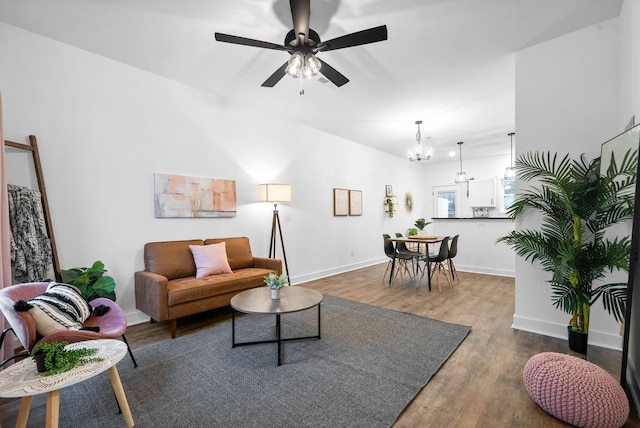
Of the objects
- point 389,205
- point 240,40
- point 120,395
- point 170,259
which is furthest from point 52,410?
point 389,205

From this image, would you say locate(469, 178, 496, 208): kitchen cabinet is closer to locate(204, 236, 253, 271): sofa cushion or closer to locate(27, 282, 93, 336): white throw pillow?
locate(204, 236, 253, 271): sofa cushion

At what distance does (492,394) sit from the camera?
1.91 meters

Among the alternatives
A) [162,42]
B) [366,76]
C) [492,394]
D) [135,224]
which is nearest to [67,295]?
[135,224]

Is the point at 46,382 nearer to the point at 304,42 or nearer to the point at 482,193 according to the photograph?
the point at 304,42

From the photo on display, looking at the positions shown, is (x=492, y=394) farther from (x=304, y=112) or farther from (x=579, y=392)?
(x=304, y=112)

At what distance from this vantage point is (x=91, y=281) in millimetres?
2705

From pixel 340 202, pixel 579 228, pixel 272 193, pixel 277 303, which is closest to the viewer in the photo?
pixel 579 228

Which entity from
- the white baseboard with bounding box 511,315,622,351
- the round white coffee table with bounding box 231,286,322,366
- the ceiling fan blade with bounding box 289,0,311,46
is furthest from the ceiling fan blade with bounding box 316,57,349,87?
the white baseboard with bounding box 511,315,622,351

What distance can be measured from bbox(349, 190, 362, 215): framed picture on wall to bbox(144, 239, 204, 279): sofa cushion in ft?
11.7

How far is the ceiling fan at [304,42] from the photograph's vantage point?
2012mm

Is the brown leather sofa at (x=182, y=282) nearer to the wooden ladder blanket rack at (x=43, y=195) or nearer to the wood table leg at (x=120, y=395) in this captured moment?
the wooden ladder blanket rack at (x=43, y=195)

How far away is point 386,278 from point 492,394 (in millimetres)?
3419

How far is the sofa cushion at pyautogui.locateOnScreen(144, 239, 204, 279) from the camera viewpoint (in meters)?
3.23

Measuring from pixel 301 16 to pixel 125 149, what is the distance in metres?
2.43
